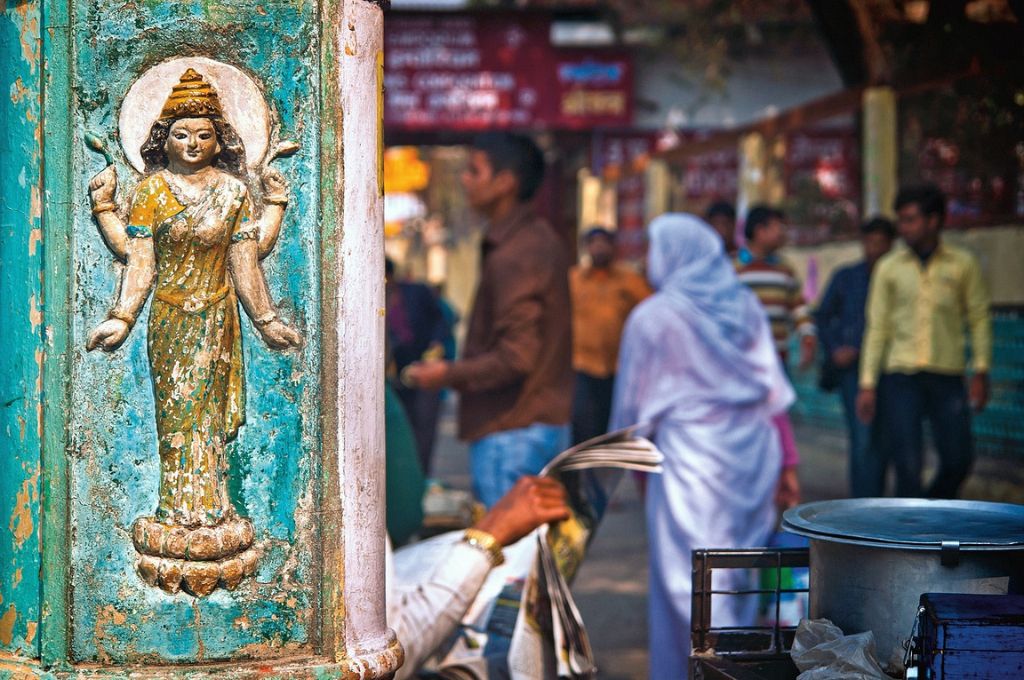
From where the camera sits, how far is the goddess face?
259 cm

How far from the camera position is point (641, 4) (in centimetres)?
1480

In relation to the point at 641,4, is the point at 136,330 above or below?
below

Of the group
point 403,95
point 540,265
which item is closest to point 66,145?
point 540,265

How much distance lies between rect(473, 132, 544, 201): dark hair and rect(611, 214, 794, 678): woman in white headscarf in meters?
0.64

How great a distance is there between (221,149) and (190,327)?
32 cm

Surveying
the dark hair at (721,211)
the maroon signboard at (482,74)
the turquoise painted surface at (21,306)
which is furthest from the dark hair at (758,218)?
the turquoise painted surface at (21,306)

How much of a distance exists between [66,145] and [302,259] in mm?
453

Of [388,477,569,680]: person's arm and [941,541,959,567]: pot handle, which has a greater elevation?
[941,541,959,567]: pot handle

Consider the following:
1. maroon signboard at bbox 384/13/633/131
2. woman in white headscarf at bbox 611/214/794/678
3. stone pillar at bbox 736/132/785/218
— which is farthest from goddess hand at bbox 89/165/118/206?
maroon signboard at bbox 384/13/633/131

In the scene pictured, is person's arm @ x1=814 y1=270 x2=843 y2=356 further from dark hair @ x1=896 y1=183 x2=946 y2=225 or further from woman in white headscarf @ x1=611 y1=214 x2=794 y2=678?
woman in white headscarf @ x1=611 y1=214 x2=794 y2=678

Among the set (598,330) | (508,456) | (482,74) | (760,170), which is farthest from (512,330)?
(482,74)

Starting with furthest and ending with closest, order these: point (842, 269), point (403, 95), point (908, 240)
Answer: point (403, 95) < point (842, 269) < point (908, 240)

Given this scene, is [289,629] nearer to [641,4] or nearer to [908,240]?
[908,240]

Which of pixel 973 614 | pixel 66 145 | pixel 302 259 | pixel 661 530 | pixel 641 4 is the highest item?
pixel 641 4
